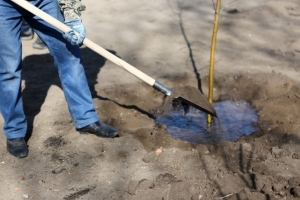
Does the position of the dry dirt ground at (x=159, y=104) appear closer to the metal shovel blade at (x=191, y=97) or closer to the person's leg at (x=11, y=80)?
the person's leg at (x=11, y=80)

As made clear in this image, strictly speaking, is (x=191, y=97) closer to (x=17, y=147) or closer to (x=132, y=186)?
(x=132, y=186)

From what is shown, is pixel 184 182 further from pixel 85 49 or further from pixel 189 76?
pixel 85 49

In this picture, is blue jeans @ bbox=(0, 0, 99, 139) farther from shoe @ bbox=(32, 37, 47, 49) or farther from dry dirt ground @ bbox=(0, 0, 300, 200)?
shoe @ bbox=(32, 37, 47, 49)

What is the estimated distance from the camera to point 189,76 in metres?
6.05

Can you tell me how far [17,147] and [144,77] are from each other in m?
1.23

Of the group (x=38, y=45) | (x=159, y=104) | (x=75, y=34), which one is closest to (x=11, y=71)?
(x=75, y=34)

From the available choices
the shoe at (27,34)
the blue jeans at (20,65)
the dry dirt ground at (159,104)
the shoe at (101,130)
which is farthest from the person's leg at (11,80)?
the shoe at (27,34)

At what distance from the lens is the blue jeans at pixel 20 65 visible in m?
4.43

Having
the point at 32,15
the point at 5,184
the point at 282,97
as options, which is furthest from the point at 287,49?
the point at 5,184

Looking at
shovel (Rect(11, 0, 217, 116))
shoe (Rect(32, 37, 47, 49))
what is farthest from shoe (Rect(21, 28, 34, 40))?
shovel (Rect(11, 0, 217, 116))

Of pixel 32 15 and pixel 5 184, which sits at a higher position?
pixel 32 15

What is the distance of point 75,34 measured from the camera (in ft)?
14.3

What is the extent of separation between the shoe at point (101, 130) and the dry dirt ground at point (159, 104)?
0.05m

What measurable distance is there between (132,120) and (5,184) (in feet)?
4.56
